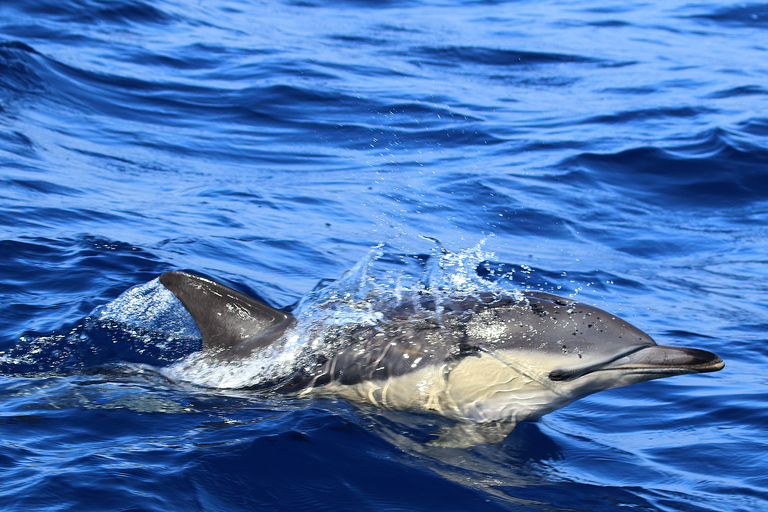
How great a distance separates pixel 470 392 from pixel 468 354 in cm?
23

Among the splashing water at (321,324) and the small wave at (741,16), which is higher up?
the small wave at (741,16)

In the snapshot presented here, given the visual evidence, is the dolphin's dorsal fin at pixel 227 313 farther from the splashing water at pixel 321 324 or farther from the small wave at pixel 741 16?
the small wave at pixel 741 16

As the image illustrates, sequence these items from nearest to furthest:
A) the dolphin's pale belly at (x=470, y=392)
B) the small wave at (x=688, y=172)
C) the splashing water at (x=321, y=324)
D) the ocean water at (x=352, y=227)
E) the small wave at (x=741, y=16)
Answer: the ocean water at (x=352, y=227)
the dolphin's pale belly at (x=470, y=392)
the splashing water at (x=321, y=324)
the small wave at (x=688, y=172)
the small wave at (x=741, y=16)

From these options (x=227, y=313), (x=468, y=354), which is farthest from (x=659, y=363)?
(x=227, y=313)

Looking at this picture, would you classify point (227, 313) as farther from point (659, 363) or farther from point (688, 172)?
point (688, 172)

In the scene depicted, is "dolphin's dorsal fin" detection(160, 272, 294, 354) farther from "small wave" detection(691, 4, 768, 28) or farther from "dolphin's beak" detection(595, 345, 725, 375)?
"small wave" detection(691, 4, 768, 28)

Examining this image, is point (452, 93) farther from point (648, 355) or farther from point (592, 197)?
point (648, 355)

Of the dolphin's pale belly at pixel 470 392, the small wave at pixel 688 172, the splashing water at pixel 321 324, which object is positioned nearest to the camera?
the dolphin's pale belly at pixel 470 392

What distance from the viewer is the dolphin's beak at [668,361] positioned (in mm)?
4414

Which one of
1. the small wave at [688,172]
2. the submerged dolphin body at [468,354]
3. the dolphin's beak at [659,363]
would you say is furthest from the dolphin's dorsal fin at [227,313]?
the small wave at [688,172]

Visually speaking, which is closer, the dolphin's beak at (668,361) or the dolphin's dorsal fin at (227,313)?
the dolphin's beak at (668,361)

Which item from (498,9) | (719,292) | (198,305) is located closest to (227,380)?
(198,305)

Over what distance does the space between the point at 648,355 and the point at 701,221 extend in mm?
7539

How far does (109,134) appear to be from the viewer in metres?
12.9
